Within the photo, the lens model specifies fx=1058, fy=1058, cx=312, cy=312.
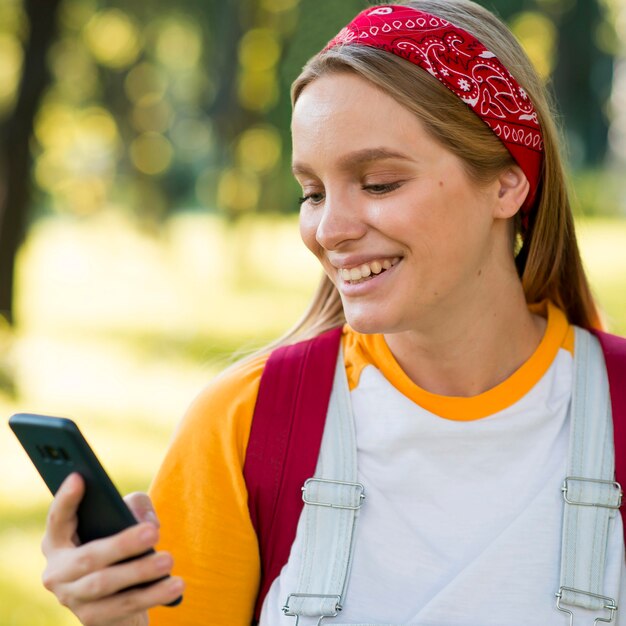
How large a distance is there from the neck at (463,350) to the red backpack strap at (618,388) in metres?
0.18

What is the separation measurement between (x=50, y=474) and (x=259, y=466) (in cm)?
57

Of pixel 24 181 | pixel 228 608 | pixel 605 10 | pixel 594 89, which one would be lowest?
pixel 228 608

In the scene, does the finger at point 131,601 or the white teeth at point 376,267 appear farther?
the white teeth at point 376,267

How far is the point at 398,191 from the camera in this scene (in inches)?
84.5

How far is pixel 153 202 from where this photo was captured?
22.2 m

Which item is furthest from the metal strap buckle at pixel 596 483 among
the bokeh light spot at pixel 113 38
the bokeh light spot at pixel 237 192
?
the bokeh light spot at pixel 113 38

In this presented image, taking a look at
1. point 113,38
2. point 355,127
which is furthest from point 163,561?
point 113,38

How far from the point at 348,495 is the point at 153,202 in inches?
806

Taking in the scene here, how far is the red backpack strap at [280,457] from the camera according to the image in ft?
7.22

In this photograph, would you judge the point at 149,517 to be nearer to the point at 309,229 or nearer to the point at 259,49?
the point at 309,229

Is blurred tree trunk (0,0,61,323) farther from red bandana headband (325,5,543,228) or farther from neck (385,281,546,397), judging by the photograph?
neck (385,281,546,397)

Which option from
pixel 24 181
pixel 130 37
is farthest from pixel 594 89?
pixel 24 181

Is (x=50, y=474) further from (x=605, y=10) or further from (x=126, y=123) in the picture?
(x=126, y=123)

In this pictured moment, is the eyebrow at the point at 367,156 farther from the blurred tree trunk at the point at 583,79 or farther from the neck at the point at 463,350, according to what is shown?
Answer: the blurred tree trunk at the point at 583,79
